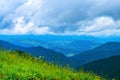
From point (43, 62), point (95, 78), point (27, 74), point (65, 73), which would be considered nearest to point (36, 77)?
point (27, 74)

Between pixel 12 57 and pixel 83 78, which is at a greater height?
pixel 12 57

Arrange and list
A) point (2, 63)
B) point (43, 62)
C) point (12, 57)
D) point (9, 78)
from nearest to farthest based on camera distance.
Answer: point (9, 78) → point (2, 63) → point (12, 57) → point (43, 62)

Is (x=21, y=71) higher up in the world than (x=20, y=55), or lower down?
lower down

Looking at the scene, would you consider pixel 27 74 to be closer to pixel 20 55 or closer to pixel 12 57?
pixel 12 57

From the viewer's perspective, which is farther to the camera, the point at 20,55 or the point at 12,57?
the point at 20,55

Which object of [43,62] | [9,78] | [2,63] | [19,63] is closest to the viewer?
[9,78]

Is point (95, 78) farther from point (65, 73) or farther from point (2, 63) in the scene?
point (2, 63)

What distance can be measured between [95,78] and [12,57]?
4.15 m

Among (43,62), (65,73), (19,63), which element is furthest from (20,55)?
(65,73)

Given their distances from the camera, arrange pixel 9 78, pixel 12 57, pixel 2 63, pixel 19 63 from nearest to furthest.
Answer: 1. pixel 9 78
2. pixel 2 63
3. pixel 19 63
4. pixel 12 57

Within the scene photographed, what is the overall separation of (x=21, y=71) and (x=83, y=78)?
113 inches

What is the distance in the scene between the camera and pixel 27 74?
13750 millimetres

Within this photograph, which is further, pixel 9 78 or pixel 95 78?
pixel 95 78

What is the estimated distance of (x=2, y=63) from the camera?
14.9 m
